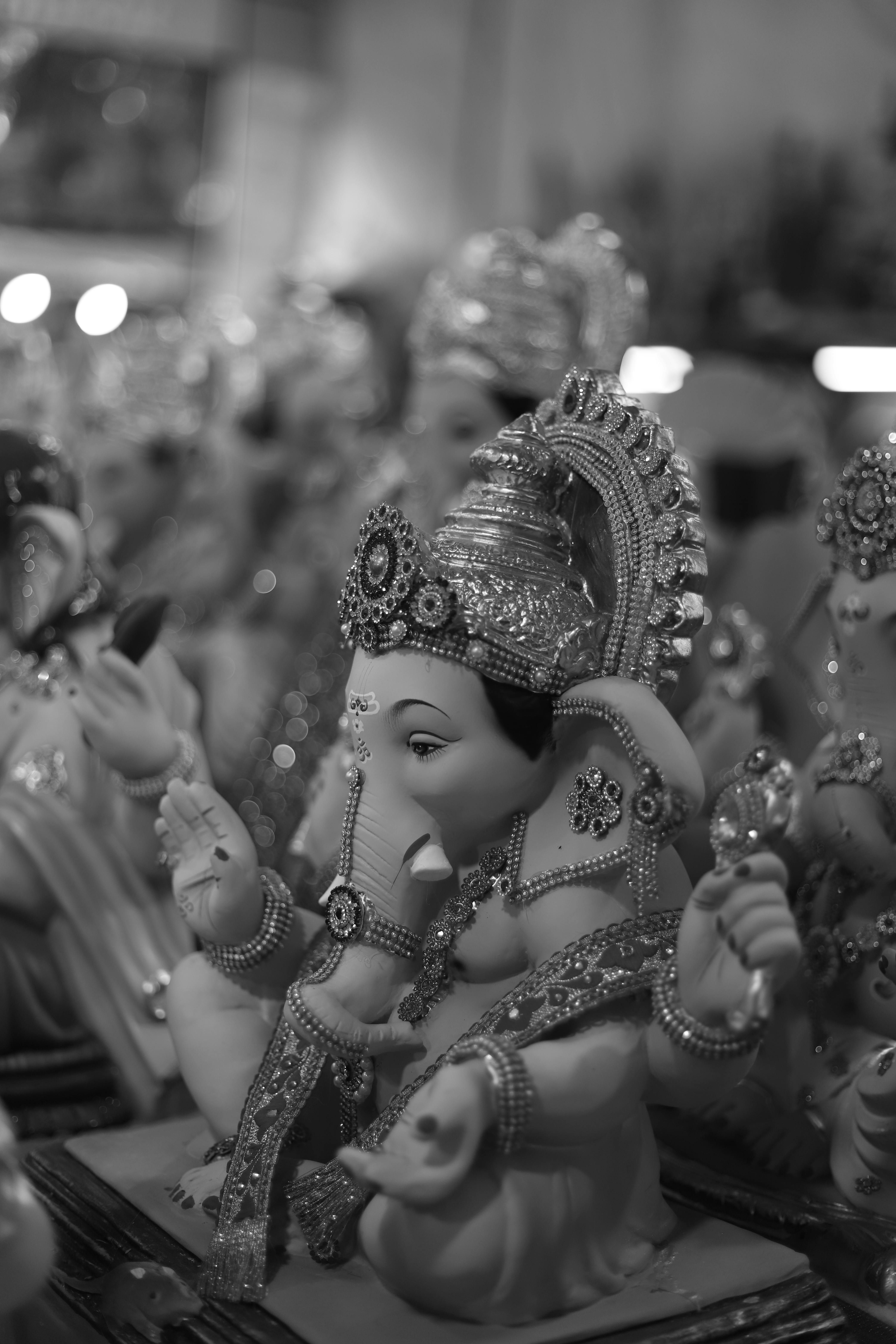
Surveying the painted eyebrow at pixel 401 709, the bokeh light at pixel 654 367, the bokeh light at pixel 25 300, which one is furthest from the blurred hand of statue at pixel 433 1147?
the bokeh light at pixel 25 300

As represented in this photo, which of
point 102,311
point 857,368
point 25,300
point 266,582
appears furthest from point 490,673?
point 25,300

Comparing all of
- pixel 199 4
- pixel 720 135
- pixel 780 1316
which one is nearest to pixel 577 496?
pixel 780 1316

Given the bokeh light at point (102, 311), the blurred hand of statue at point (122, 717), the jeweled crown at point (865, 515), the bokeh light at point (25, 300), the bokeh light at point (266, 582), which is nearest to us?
the jeweled crown at point (865, 515)

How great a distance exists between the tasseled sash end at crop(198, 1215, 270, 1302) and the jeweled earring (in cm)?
45

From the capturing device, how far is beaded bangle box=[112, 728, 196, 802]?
→ 1885 mm

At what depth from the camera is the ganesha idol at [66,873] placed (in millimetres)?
2055

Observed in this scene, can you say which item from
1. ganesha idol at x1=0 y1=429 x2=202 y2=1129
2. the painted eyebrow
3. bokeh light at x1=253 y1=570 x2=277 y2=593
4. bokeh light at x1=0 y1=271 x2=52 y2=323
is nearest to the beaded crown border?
the painted eyebrow

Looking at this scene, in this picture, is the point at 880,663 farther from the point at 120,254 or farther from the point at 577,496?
the point at 120,254

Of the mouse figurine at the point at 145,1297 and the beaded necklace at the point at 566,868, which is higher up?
the beaded necklace at the point at 566,868

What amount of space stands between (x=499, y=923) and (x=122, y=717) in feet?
2.03

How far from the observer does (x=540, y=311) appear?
2.55m

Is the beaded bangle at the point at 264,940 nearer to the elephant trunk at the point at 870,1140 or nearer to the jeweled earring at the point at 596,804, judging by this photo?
the jeweled earring at the point at 596,804

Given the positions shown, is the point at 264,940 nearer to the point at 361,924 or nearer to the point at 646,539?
the point at 361,924

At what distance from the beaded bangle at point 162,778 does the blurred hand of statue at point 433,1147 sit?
73 cm
